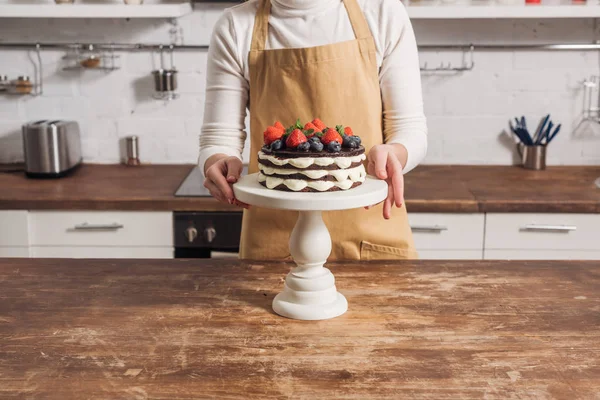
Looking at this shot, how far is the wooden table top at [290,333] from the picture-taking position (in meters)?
1.13

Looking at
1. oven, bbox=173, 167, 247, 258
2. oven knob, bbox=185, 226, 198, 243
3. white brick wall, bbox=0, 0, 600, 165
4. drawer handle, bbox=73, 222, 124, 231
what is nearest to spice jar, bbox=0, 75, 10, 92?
white brick wall, bbox=0, 0, 600, 165

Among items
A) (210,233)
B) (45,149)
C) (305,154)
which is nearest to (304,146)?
(305,154)

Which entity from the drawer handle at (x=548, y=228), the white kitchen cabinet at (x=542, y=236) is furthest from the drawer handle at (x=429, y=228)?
the drawer handle at (x=548, y=228)

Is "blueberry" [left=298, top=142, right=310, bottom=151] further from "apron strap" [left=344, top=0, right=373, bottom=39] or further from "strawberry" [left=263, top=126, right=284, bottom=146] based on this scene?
"apron strap" [left=344, top=0, right=373, bottom=39]

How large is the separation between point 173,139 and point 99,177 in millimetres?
399

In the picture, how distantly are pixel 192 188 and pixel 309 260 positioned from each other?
1380 millimetres

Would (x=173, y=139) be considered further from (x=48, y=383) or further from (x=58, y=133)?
(x=48, y=383)

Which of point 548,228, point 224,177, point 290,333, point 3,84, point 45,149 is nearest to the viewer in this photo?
point 290,333

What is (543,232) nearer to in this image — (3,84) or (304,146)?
(304,146)

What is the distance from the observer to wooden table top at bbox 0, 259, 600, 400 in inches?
44.4

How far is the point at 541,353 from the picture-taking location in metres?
1.23

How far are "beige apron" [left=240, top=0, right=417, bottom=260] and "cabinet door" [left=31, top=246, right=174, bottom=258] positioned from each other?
866 millimetres

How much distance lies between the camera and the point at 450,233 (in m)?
2.59

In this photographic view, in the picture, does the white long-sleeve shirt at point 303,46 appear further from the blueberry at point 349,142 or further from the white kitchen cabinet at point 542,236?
the white kitchen cabinet at point 542,236
